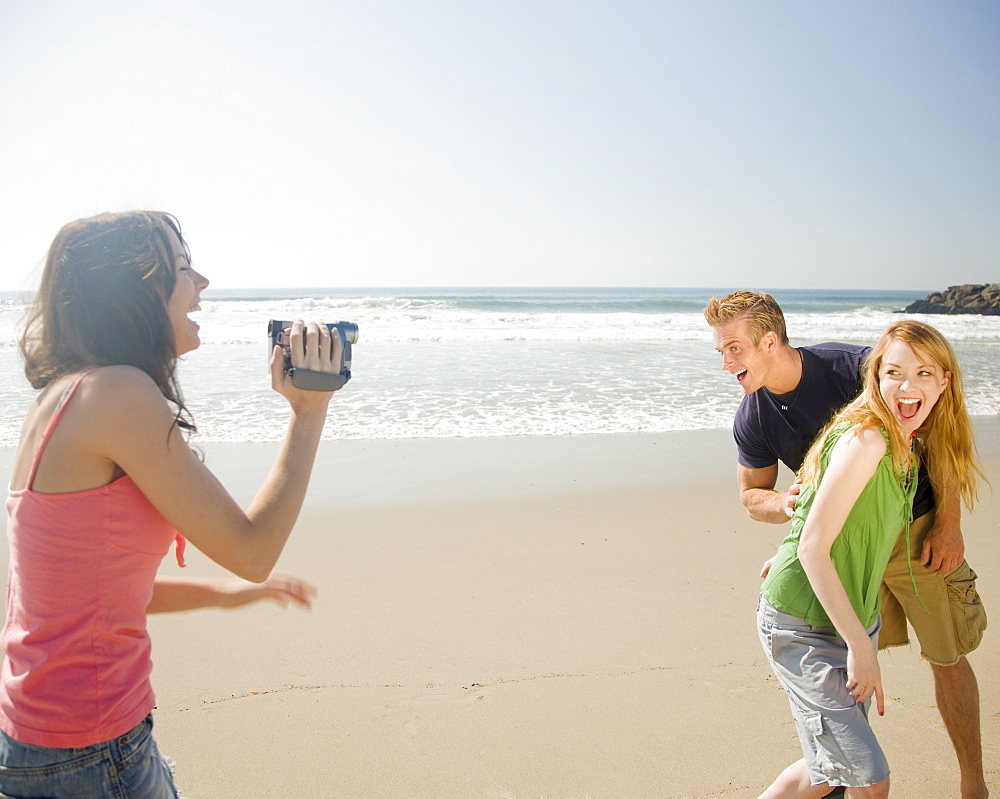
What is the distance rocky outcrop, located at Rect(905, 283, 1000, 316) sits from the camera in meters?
36.0

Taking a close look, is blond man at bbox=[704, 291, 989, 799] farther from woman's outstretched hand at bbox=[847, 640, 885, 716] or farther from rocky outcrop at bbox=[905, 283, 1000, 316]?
rocky outcrop at bbox=[905, 283, 1000, 316]

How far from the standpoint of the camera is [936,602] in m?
2.40

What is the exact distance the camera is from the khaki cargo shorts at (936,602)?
7.88ft

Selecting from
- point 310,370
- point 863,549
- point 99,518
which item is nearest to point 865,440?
point 863,549

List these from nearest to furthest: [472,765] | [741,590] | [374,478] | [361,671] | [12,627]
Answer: [12,627], [472,765], [361,671], [741,590], [374,478]

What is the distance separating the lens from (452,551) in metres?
4.80

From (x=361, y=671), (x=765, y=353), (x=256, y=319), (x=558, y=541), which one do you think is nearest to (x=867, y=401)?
(x=765, y=353)

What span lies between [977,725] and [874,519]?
1.13 meters

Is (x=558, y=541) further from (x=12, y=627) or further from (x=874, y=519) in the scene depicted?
(x=12, y=627)

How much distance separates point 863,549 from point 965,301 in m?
43.6

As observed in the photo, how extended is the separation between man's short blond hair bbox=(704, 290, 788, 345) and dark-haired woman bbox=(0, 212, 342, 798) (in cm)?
203

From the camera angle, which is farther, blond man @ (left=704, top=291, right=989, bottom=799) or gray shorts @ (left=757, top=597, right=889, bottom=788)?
blond man @ (left=704, top=291, right=989, bottom=799)

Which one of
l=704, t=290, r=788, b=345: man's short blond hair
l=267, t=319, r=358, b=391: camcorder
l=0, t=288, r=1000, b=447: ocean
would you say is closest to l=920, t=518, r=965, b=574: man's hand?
l=704, t=290, r=788, b=345: man's short blond hair

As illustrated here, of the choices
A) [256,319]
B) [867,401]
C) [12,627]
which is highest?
[867,401]
